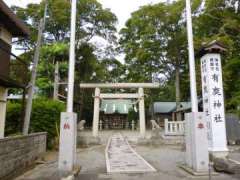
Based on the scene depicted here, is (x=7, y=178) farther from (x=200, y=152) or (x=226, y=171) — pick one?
(x=226, y=171)

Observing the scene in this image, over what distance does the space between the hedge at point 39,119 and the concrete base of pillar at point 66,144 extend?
6277 mm

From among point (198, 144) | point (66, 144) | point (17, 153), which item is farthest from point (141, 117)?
point (17, 153)

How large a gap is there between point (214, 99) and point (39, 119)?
8756mm

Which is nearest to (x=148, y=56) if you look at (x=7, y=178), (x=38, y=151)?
(x=38, y=151)

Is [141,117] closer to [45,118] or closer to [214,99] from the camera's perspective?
[45,118]

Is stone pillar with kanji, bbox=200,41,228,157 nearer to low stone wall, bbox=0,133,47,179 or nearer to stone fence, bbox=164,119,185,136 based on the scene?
low stone wall, bbox=0,133,47,179

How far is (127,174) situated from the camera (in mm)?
Answer: 7562

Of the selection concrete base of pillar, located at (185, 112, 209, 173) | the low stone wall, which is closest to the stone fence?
the low stone wall

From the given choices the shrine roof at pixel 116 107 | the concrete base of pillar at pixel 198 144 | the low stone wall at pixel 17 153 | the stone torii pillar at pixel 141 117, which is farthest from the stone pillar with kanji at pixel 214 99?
the shrine roof at pixel 116 107

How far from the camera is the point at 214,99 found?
955 cm

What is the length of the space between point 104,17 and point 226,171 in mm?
23839

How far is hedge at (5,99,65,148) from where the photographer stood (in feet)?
42.6

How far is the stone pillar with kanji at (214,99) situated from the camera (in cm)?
921

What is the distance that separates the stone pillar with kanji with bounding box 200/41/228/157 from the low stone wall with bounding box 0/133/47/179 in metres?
6.56
